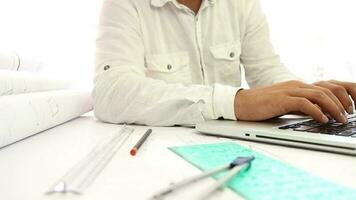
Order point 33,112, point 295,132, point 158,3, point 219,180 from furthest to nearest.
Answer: point 158,3
point 33,112
point 295,132
point 219,180

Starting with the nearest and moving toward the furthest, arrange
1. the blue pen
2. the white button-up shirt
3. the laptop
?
the blue pen
the laptop
the white button-up shirt

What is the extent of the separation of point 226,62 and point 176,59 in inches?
6.3

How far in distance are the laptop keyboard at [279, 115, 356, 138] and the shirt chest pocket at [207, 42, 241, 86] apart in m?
0.41

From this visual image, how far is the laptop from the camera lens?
1.58ft

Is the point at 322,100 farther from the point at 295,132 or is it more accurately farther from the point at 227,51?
the point at 227,51

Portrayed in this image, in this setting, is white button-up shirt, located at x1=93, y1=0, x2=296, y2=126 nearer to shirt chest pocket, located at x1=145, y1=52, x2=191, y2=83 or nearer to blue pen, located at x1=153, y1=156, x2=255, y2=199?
shirt chest pocket, located at x1=145, y1=52, x2=191, y2=83

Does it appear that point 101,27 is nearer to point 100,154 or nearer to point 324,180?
point 100,154

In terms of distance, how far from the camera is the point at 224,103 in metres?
0.66

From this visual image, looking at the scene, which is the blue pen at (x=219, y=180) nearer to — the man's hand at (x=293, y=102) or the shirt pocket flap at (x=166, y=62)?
the man's hand at (x=293, y=102)

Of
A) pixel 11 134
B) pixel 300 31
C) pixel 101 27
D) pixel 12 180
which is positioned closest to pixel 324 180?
pixel 12 180

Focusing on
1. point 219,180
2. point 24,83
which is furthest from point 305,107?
point 24,83

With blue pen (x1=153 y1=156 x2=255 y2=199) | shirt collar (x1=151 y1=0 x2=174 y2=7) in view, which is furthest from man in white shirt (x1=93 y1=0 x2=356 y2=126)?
blue pen (x1=153 y1=156 x2=255 y2=199)

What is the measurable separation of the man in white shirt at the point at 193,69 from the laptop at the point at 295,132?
0.08 ft

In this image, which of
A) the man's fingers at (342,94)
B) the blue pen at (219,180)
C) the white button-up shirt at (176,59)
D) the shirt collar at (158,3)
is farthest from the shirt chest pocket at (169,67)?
the blue pen at (219,180)
